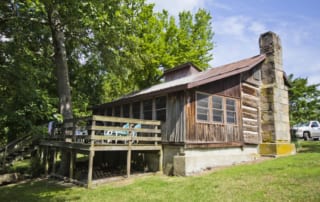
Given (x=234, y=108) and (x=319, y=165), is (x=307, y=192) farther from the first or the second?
(x=234, y=108)

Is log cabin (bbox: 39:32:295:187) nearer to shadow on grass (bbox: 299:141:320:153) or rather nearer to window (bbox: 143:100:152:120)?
window (bbox: 143:100:152:120)

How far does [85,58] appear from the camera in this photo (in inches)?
650

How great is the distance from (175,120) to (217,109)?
2366mm

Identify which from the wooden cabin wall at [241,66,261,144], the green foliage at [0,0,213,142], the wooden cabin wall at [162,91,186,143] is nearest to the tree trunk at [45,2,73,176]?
the green foliage at [0,0,213,142]

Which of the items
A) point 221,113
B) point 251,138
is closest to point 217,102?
point 221,113

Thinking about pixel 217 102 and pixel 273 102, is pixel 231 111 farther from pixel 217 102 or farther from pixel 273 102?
pixel 273 102

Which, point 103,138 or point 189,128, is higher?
point 189,128

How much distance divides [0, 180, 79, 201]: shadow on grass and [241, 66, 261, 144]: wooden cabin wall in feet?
29.9

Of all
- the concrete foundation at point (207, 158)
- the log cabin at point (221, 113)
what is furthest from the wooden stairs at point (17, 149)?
the concrete foundation at point (207, 158)

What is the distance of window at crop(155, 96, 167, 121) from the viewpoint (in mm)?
10875

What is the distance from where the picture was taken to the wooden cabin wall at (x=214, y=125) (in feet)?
33.0

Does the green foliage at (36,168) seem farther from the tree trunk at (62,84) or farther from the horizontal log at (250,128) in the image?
the horizontal log at (250,128)

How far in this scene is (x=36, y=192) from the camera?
26.7 ft

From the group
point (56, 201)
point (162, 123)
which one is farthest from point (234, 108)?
point (56, 201)
